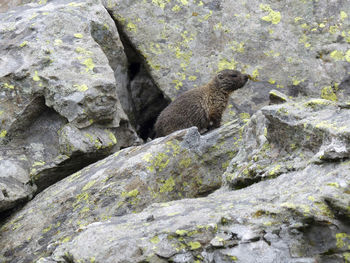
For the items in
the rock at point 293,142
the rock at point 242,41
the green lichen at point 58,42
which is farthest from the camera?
the rock at point 242,41

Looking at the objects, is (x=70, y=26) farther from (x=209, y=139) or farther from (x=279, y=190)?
(x=279, y=190)

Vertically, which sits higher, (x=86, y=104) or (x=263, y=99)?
(x=86, y=104)

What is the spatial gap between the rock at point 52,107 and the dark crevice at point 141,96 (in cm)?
192

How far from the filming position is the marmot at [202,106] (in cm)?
987

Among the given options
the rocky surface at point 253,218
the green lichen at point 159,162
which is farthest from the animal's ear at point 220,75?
the rocky surface at point 253,218

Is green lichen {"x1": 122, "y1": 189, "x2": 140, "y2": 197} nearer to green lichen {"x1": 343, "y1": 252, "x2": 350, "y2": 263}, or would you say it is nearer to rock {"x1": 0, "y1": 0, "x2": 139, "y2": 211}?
rock {"x1": 0, "y1": 0, "x2": 139, "y2": 211}

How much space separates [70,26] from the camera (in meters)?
8.98

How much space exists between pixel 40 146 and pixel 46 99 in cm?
76

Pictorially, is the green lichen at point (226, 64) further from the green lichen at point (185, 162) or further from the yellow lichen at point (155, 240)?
the yellow lichen at point (155, 240)

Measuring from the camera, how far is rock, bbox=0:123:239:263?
603cm

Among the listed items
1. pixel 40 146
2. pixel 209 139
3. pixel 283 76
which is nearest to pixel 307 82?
pixel 283 76

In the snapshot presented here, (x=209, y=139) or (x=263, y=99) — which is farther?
(x=263, y=99)

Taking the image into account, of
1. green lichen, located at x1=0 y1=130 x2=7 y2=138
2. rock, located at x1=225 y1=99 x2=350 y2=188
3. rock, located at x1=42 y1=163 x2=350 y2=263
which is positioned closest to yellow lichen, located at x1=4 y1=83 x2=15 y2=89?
green lichen, located at x1=0 y1=130 x2=7 y2=138

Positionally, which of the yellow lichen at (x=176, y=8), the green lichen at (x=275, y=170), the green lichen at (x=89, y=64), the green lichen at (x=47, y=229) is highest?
the yellow lichen at (x=176, y=8)
